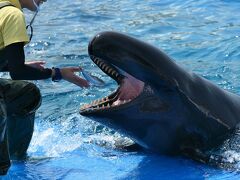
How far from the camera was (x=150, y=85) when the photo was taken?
15.9ft

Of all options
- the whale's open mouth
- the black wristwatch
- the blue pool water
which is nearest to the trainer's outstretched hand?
the black wristwatch

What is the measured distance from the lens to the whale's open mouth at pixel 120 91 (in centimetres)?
479

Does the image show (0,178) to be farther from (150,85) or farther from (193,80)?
(193,80)

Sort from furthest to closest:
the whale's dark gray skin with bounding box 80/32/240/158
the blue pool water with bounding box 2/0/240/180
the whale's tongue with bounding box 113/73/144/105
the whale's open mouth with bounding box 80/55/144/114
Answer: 1. the blue pool water with bounding box 2/0/240/180
2. the whale's tongue with bounding box 113/73/144/105
3. the whale's open mouth with bounding box 80/55/144/114
4. the whale's dark gray skin with bounding box 80/32/240/158

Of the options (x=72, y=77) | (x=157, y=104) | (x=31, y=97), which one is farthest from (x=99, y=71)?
(x=157, y=104)

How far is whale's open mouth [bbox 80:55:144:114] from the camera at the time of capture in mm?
4785

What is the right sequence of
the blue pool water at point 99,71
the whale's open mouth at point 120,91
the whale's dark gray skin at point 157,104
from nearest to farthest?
the whale's dark gray skin at point 157,104, the whale's open mouth at point 120,91, the blue pool water at point 99,71

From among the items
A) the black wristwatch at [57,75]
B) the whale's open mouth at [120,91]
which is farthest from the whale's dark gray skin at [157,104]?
the black wristwatch at [57,75]

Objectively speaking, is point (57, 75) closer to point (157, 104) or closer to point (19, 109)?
point (19, 109)

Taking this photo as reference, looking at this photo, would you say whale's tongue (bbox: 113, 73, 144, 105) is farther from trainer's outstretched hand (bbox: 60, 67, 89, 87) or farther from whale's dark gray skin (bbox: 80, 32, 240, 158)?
trainer's outstretched hand (bbox: 60, 67, 89, 87)

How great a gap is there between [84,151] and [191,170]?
123 cm

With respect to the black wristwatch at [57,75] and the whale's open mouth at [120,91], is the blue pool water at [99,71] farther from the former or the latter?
the black wristwatch at [57,75]

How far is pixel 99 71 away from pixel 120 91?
4.41m

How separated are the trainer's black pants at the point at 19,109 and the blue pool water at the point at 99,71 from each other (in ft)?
0.58
